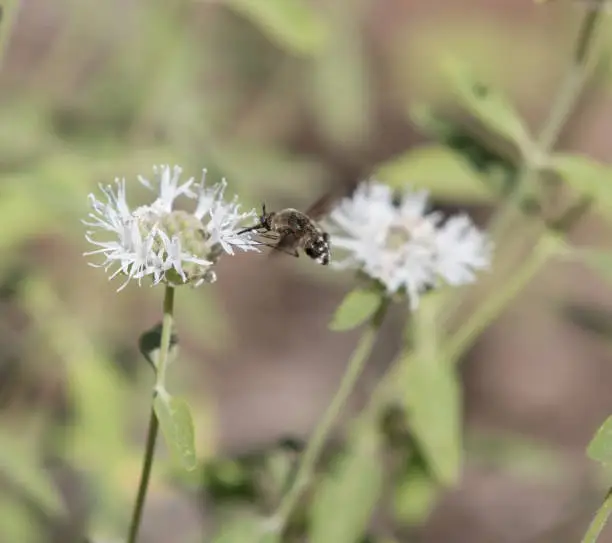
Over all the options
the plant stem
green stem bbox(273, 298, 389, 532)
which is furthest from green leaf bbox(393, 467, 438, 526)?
the plant stem

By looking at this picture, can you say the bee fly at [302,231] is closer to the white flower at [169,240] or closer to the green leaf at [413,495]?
the white flower at [169,240]

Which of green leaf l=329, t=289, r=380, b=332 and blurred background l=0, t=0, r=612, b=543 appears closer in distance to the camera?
green leaf l=329, t=289, r=380, b=332

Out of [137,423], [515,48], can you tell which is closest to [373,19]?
[515,48]

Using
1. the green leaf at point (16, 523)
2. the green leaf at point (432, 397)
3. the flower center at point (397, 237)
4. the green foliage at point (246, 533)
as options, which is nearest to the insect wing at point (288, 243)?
the flower center at point (397, 237)

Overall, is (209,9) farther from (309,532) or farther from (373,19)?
(309,532)

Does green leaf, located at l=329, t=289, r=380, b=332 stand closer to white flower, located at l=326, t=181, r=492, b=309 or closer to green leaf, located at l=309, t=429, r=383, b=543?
white flower, located at l=326, t=181, r=492, b=309
